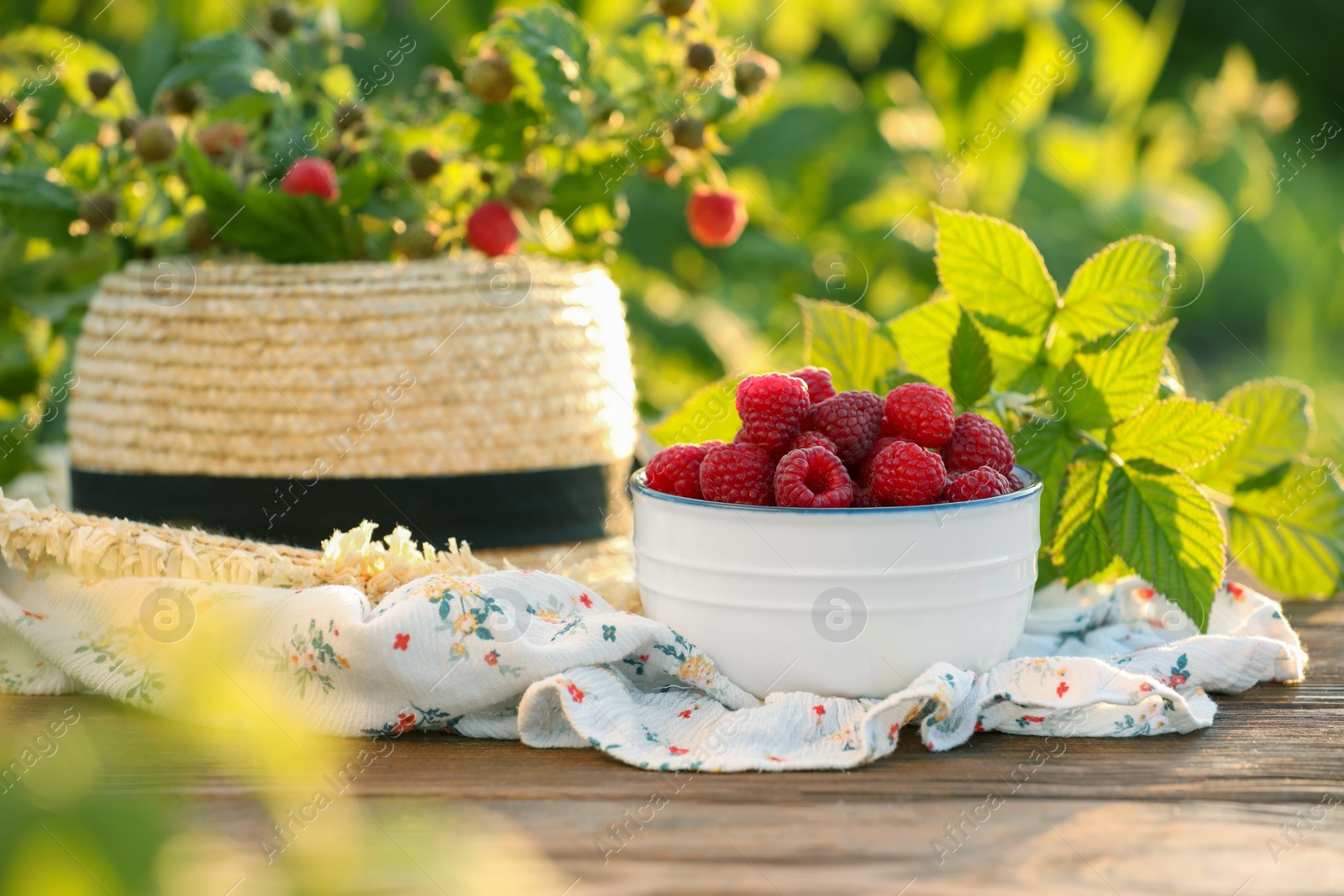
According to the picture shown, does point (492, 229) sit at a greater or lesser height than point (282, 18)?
lesser

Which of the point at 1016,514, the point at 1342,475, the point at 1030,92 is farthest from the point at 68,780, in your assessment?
the point at 1030,92

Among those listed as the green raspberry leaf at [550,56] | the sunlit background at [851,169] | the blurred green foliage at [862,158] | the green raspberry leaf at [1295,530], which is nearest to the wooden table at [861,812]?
the green raspberry leaf at [1295,530]

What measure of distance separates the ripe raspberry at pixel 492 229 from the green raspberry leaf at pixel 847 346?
0.90 ft

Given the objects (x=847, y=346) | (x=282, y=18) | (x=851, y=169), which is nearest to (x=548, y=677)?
(x=847, y=346)

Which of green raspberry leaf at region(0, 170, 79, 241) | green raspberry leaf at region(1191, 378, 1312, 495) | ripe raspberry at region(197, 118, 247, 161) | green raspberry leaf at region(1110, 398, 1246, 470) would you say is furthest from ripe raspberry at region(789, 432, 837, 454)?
green raspberry leaf at region(0, 170, 79, 241)

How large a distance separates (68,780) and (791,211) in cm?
169

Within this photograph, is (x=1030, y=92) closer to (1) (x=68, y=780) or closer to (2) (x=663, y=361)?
(2) (x=663, y=361)

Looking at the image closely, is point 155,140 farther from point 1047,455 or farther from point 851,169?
point 851,169

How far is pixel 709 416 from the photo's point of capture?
2.85 ft

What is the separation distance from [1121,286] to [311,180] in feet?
1.99

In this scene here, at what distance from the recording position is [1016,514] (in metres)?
0.66

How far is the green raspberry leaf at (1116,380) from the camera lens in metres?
0.78

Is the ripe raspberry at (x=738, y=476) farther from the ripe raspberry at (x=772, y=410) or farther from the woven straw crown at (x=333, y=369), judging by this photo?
the woven straw crown at (x=333, y=369)

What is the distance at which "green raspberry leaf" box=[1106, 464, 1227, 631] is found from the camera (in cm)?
73
